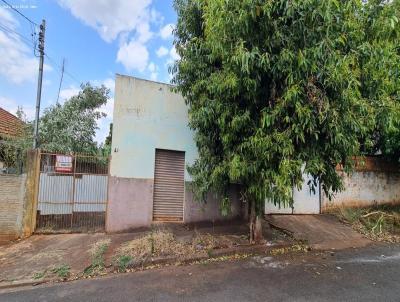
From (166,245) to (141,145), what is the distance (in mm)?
3023

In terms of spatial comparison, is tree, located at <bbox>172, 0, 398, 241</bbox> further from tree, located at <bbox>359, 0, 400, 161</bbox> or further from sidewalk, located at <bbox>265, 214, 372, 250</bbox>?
sidewalk, located at <bbox>265, 214, 372, 250</bbox>

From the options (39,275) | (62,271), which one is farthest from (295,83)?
(39,275)

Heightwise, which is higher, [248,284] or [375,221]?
[375,221]

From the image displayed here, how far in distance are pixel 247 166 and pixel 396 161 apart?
29.6 ft

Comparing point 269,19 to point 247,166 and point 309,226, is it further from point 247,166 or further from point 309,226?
point 309,226

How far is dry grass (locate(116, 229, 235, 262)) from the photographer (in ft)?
21.6

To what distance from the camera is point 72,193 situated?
26.7ft

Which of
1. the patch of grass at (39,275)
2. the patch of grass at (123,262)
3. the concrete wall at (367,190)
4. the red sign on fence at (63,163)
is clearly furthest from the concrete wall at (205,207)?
the patch of grass at (39,275)

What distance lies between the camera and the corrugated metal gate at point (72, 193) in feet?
26.3

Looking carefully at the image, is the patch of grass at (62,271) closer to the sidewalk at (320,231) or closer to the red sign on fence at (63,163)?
the red sign on fence at (63,163)

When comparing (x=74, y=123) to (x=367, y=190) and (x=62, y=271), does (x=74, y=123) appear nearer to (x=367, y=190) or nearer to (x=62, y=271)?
(x=62, y=271)

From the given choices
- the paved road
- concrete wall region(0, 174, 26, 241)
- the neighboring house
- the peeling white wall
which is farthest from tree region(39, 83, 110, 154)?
the paved road

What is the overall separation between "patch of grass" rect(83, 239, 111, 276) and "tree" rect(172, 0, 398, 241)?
3.07m

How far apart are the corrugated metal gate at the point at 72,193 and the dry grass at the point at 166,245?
164 centimetres
